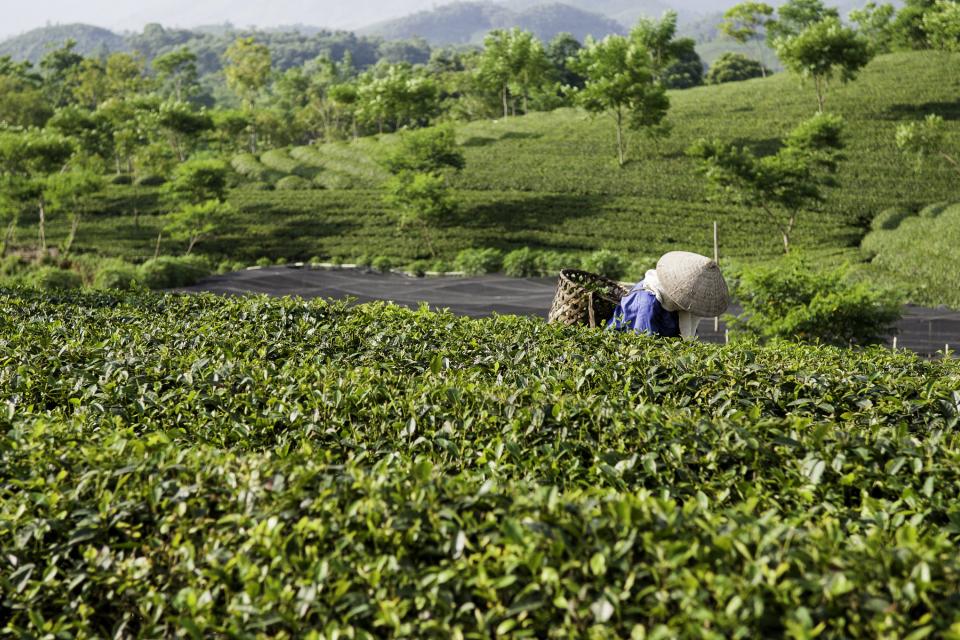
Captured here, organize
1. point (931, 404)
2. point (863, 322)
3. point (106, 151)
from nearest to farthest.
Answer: point (931, 404) < point (863, 322) < point (106, 151)

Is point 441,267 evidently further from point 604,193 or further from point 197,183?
point 197,183

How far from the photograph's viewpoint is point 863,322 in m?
10.6

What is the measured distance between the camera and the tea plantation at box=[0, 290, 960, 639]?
2.13 metres

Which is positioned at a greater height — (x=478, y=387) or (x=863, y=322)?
(x=478, y=387)

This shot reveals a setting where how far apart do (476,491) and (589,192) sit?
103 feet

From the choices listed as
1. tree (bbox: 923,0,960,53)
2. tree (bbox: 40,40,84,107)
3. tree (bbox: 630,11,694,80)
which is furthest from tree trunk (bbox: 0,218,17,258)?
tree (bbox: 40,40,84,107)

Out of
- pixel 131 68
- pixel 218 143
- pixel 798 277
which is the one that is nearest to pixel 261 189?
pixel 218 143

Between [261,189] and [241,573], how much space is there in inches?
1522

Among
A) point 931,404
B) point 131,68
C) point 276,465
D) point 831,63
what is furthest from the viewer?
point 131,68

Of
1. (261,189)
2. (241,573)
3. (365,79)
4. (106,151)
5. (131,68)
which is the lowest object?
(241,573)

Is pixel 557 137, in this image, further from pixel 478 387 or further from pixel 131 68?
pixel 131 68

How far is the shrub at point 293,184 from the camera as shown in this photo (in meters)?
38.7

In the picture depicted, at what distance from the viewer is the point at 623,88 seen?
32.8 m

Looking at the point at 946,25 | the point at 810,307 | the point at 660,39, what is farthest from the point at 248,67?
the point at 810,307
